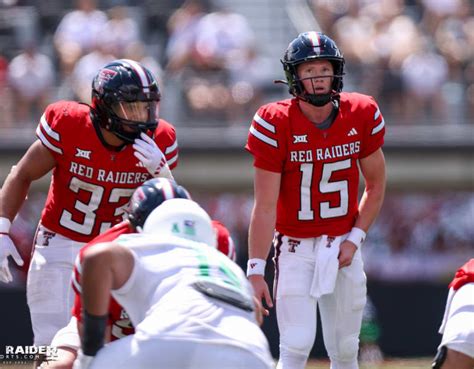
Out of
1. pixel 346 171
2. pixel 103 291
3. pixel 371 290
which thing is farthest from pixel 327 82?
pixel 371 290

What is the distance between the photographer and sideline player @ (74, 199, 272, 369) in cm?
393

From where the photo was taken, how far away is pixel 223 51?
12.0m

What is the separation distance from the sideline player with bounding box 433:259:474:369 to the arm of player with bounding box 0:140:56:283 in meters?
2.28

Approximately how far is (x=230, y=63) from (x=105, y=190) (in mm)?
6087

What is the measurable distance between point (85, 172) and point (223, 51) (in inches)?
245

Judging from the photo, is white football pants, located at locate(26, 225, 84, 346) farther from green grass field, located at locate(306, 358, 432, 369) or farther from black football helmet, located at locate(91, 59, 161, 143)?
green grass field, located at locate(306, 358, 432, 369)

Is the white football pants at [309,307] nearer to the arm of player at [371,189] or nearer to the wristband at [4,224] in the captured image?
the arm of player at [371,189]

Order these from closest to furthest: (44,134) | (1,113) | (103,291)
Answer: (103,291)
(44,134)
(1,113)

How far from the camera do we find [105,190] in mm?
5977

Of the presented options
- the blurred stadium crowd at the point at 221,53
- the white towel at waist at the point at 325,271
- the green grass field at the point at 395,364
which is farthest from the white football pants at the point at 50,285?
the blurred stadium crowd at the point at 221,53

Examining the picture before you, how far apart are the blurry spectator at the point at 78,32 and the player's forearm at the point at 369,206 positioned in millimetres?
6272

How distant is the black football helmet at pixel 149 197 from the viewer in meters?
4.52

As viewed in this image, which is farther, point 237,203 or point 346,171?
point 237,203

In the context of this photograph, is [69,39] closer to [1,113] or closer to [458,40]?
[1,113]
